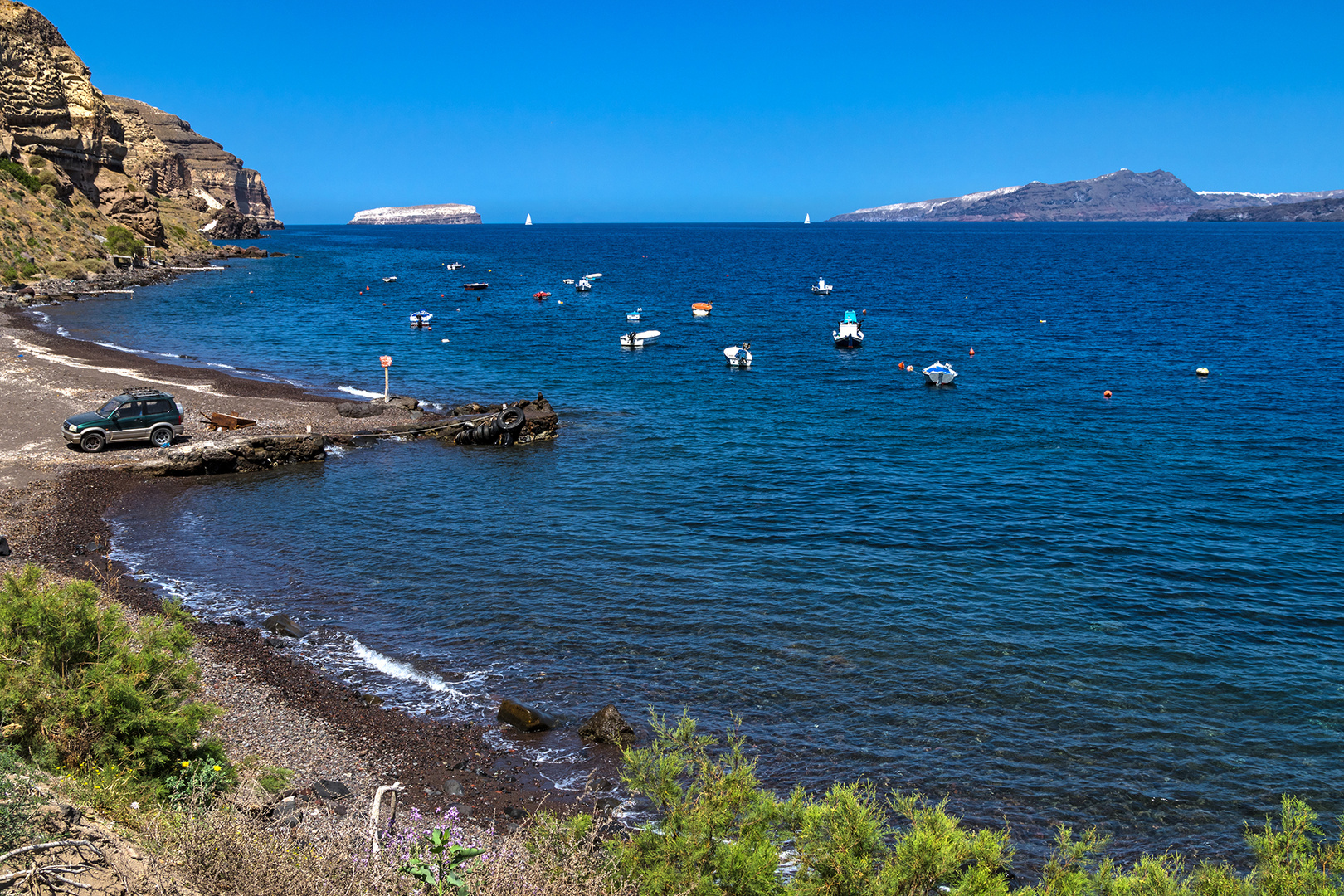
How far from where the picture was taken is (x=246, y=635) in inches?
795

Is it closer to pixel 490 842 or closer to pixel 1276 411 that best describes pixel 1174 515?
pixel 1276 411

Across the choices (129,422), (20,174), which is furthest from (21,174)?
(129,422)

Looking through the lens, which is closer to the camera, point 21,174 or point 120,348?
point 120,348

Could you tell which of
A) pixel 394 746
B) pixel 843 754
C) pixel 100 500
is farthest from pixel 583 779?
pixel 100 500

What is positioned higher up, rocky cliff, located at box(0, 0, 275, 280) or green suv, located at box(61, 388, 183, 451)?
rocky cliff, located at box(0, 0, 275, 280)

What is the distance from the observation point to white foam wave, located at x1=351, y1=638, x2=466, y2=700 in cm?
1845

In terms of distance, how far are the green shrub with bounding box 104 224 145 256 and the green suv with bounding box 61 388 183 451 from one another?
78059 millimetres

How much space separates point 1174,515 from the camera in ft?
93.7

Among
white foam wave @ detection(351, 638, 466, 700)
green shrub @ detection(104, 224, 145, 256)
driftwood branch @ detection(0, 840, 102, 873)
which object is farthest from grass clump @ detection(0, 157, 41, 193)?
driftwood branch @ detection(0, 840, 102, 873)

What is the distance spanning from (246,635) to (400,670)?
4.01m

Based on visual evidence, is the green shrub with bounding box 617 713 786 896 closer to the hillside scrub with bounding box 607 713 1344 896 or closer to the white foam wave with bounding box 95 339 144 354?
the hillside scrub with bounding box 607 713 1344 896

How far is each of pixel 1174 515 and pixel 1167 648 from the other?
10.2m

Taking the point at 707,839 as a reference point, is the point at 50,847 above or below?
above

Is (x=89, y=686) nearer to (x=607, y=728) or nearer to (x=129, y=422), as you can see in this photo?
(x=607, y=728)
